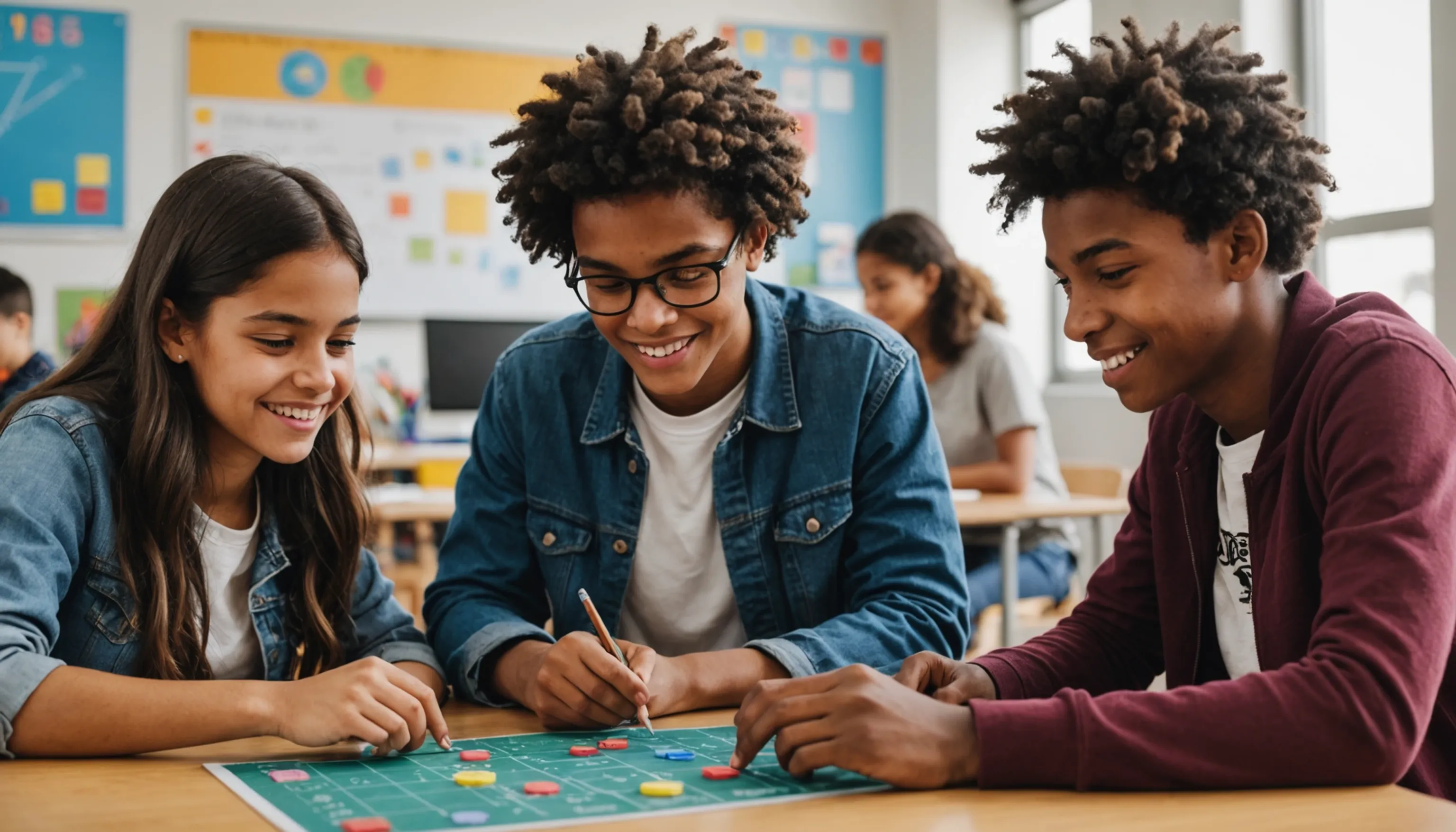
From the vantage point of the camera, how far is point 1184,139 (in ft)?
4.06

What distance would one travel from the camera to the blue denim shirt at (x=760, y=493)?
1.60 m

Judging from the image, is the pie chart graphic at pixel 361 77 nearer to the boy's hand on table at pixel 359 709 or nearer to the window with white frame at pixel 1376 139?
the window with white frame at pixel 1376 139

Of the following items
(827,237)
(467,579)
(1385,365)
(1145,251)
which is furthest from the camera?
(827,237)

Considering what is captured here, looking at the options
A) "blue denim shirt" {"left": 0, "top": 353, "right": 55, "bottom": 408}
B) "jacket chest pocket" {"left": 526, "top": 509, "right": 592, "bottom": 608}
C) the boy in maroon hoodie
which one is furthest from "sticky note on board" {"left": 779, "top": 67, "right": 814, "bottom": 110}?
the boy in maroon hoodie

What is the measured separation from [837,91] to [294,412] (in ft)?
16.4

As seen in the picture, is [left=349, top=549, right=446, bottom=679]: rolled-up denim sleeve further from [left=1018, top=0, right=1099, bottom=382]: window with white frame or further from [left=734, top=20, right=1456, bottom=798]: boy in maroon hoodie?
[left=1018, top=0, right=1099, bottom=382]: window with white frame

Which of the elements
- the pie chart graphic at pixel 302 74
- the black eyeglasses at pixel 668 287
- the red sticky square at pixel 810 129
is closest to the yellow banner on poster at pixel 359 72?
the pie chart graphic at pixel 302 74

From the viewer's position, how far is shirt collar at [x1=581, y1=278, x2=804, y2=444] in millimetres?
1671

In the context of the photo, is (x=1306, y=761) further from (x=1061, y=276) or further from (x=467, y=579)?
(x=467, y=579)

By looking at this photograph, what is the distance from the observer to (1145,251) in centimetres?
124

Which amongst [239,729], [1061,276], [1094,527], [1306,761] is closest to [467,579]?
[239,729]

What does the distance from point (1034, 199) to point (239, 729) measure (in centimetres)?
90

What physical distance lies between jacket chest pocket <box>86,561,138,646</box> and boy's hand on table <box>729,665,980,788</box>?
67 cm

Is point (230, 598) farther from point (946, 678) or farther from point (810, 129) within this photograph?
point (810, 129)
